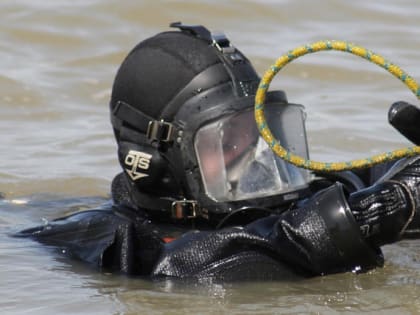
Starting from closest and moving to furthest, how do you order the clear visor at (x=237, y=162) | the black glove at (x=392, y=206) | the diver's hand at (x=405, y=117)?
the diver's hand at (x=405, y=117), the black glove at (x=392, y=206), the clear visor at (x=237, y=162)

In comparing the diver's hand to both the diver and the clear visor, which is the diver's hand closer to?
the diver

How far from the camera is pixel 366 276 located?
12.1 feet

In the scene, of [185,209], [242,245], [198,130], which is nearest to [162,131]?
[198,130]

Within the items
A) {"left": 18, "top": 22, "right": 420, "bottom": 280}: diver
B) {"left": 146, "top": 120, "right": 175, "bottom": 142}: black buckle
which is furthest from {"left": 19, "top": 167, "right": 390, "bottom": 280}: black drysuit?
{"left": 146, "top": 120, "right": 175, "bottom": 142}: black buckle

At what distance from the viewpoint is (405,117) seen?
3.18m

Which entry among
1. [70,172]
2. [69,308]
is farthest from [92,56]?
[69,308]

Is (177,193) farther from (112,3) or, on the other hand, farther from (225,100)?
(112,3)

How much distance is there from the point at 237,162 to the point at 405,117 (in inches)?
31.0

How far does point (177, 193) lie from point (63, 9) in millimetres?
5185

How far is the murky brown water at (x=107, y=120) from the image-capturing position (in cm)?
354

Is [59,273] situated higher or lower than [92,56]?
lower

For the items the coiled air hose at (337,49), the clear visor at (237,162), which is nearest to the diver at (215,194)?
the clear visor at (237,162)

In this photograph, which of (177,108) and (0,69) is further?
(0,69)

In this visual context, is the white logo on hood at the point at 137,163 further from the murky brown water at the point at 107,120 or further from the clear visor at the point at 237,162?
the murky brown water at the point at 107,120
